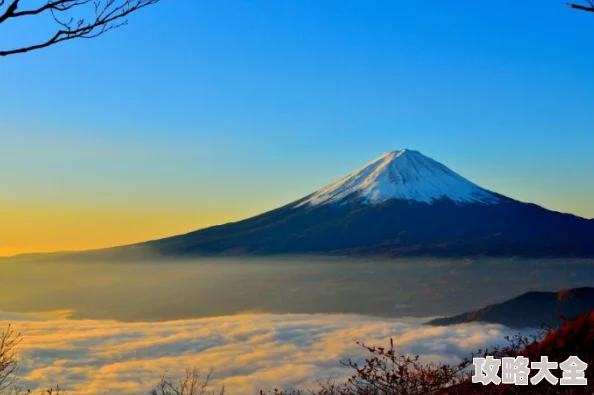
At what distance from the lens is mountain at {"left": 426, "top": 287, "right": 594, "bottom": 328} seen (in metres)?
152

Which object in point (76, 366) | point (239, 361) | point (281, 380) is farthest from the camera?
point (239, 361)

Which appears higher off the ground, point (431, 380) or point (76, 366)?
point (431, 380)

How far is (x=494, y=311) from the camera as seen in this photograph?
17212cm

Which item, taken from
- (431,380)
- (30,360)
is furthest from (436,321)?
(431,380)

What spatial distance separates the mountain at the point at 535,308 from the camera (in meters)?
152

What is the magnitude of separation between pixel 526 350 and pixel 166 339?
183 m

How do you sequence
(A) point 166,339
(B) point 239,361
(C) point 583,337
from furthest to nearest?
(A) point 166,339 → (B) point 239,361 → (C) point 583,337

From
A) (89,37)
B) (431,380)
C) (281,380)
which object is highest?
(89,37)

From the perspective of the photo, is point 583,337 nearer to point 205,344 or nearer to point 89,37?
point 89,37

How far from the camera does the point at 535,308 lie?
163875 millimetres

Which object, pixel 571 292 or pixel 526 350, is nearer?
pixel 526 350

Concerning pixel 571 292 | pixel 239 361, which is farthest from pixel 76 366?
pixel 571 292

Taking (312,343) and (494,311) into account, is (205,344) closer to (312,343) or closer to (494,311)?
(312,343)

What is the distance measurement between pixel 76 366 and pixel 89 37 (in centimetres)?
15130
